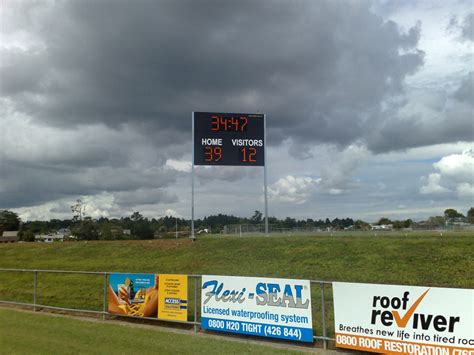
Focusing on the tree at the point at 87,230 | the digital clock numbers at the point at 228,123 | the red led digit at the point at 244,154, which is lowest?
the tree at the point at 87,230

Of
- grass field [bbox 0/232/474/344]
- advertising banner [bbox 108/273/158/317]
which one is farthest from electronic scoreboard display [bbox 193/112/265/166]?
advertising banner [bbox 108/273/158/317]

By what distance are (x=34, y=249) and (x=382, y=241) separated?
30070mm

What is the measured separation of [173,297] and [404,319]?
652 cm

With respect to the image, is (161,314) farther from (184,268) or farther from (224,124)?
(224,124)

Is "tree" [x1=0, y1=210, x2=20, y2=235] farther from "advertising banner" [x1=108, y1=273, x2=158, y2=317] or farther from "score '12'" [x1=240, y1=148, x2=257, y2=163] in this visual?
"advertising banner" [x1=108, y1=273, x2=158, y2=317]

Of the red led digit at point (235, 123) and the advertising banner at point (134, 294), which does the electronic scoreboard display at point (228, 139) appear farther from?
the advertising banner at point (134, 294)

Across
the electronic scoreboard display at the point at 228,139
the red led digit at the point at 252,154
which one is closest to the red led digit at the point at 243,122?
the electronic scoreboard display at the point at 228,139

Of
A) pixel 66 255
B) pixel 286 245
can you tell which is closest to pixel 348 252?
pixel 286 245

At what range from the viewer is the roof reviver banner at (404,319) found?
753 centimetres

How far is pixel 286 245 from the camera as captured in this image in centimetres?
2283

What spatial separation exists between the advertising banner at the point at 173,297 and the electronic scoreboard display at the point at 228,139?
1399cm

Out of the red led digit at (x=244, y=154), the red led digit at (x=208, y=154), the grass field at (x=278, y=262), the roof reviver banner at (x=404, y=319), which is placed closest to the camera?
the roof reviver banner at (x=404, y=319)

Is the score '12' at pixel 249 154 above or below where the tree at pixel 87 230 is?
above

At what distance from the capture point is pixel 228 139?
25.8m
